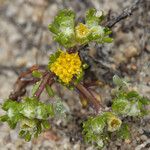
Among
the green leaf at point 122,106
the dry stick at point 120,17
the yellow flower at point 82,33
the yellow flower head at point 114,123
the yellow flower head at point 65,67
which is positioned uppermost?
the dry stick at point 120,17

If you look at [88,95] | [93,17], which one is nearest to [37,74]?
[88,95]

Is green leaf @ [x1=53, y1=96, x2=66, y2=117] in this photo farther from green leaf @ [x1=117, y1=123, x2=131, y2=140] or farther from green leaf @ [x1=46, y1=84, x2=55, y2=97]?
green leaf @ [x1=117, y1=123, x2=131, y2=140]

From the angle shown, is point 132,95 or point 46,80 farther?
point 46,80

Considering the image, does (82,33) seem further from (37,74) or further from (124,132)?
(124,132)

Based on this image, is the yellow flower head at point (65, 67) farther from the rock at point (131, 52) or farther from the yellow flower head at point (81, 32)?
the rock at point (131, 52)

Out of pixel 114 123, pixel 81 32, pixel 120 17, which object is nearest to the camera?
pixel 114 123

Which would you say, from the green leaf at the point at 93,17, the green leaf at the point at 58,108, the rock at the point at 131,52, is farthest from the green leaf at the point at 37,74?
the rock at the point at 131,52

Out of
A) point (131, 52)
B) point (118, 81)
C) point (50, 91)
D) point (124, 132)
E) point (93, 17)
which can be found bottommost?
point (124, 132)

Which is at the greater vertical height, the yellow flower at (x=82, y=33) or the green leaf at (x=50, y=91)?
the yellow flower at (x=82, y=33)

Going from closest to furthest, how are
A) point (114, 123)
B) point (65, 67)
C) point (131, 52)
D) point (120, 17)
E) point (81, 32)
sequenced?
point (114, 123)
point (81, 32)
point (65, 67)
point (120, 17)
point (131, 52)
